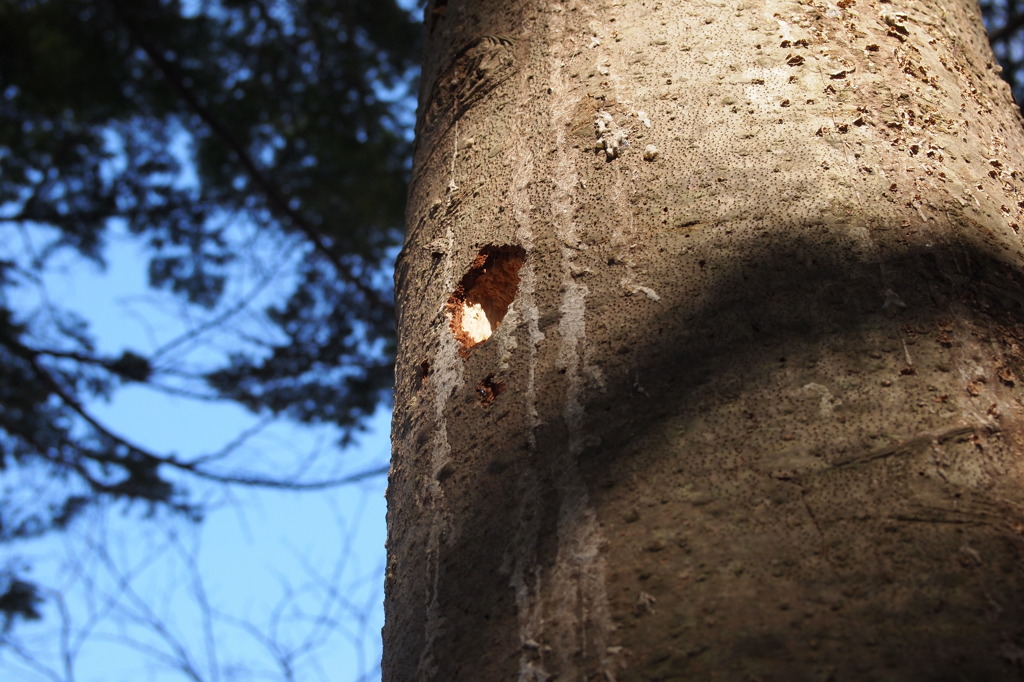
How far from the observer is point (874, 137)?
94 centimetres

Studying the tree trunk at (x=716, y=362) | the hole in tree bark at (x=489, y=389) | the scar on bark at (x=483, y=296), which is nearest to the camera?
the tree trunk at (x=716, y=362)

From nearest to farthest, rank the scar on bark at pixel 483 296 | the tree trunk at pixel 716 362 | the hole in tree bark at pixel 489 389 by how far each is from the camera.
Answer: the tree trunk at pixel 716 362 → the hole in tree bark at pixel 489 389 → the scar on bark at pixel 483 296

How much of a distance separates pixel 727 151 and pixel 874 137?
0.16 metres

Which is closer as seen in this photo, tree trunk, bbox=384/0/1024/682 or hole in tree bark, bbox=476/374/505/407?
tree trunk, bbox=384/0/1024/682

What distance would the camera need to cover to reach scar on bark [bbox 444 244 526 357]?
39.7 inches

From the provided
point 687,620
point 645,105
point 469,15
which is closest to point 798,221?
point 645,105

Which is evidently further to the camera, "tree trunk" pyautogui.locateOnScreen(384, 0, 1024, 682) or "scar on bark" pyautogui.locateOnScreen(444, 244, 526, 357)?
"scar on bark" pyautogui.locateOnScreen(444, 244, 526, 357)

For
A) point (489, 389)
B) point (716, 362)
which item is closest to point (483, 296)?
point (489, 389)

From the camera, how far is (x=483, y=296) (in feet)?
3.43

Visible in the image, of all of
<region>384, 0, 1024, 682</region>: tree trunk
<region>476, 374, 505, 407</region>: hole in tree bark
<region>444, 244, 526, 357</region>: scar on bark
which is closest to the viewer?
<region>384, 0, 1024, 682</region>: tree trunk

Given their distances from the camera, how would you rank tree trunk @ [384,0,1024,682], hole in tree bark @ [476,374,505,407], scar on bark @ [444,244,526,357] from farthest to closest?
scar on bark @ [444,244,526,357] → hole in tree bark @ [476,374,505,407] → tree trunk @ [384,0,1024,682]

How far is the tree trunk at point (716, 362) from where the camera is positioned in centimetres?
66

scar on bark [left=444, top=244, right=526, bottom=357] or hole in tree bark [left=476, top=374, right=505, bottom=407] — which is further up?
scar on bark [left=444, top=244, right=526, bottom=357]

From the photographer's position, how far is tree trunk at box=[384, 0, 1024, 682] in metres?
0.66
